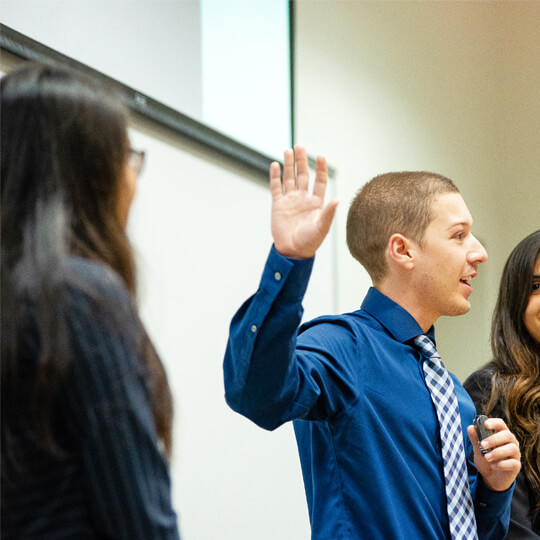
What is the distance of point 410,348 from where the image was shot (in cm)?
176

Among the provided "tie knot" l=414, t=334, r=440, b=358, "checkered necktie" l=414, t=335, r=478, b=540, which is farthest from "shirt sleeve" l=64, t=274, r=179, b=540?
"tie knot" l=414, t=334, r=440, b=358

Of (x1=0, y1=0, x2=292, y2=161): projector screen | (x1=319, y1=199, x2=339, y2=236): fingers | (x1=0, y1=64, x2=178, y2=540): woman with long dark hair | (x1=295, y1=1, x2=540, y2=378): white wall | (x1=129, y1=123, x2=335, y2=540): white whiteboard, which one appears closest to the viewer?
(x1=0, y1=64, x2=178, y2=540): woman with long dark hair

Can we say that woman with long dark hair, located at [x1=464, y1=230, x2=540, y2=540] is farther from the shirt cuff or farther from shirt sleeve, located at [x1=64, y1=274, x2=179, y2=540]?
shirt sleeve, located at [x1=64, y1=274, x2=179, y2=540]

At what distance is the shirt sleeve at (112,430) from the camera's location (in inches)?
33.0

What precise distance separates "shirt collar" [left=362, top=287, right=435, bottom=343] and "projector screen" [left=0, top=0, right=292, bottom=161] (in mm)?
925

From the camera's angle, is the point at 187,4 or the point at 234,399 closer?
the point at 234,399

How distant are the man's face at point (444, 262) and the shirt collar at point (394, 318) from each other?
0.23 feet

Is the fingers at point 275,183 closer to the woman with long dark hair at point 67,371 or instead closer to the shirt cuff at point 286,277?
the shirt cuff at point 286,277

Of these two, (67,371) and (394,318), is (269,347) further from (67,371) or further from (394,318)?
(394,318)

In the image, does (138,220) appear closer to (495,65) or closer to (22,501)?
(22,501)

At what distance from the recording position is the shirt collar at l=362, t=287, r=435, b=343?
1.76 meters

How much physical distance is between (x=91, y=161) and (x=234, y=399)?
0.51 m

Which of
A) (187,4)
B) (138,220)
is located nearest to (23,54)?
(138,220)

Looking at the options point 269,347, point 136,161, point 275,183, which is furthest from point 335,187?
point 136,161
